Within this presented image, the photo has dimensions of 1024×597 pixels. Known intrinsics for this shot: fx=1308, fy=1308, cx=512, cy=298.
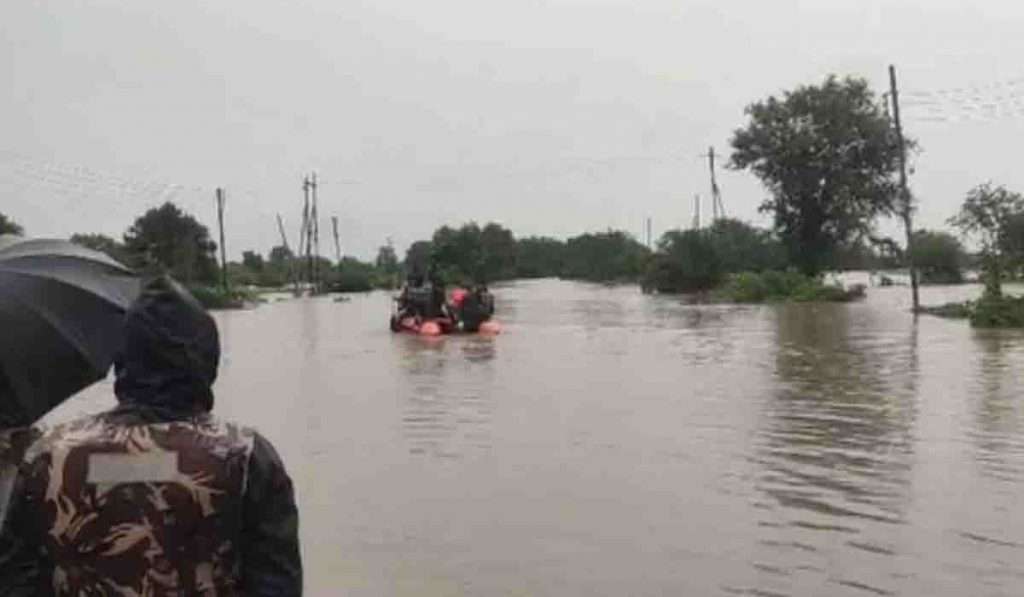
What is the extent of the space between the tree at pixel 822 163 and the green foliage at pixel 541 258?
5992 cm

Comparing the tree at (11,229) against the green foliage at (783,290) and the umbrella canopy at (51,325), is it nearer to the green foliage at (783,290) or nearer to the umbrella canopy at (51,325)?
the umbrella canopy at (51,325)

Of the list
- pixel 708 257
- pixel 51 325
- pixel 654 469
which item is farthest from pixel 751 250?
pixel 51 325

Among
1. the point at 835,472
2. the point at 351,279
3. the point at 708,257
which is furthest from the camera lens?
the point at 351,279

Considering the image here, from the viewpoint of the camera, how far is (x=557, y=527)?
8.51m

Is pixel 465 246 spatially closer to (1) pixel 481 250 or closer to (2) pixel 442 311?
(1) pixel 481 250

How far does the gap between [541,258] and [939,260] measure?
190ft

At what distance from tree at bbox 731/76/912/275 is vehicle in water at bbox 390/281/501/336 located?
38515 mm

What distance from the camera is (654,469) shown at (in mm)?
10797

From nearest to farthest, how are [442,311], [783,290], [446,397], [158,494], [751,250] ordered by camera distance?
[158,494], [446,397], [442,311], [783,290], [751,250]

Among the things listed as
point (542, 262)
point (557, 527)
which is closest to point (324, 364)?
point (557, 527)

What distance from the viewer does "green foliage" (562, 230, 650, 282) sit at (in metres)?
114

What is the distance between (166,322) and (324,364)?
21.2 m

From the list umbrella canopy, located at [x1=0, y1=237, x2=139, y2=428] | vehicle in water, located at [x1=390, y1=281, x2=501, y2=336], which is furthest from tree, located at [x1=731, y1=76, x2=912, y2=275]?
umbrella canopy, located at [x1=0, y1=237, x2=139, y2=428]

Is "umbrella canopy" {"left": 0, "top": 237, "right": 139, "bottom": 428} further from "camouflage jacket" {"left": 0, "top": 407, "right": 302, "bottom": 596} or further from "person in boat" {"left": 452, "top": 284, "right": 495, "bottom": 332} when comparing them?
"person in boat" {"left": 452, "top": 284, "right": 495, "bottom": 332}
